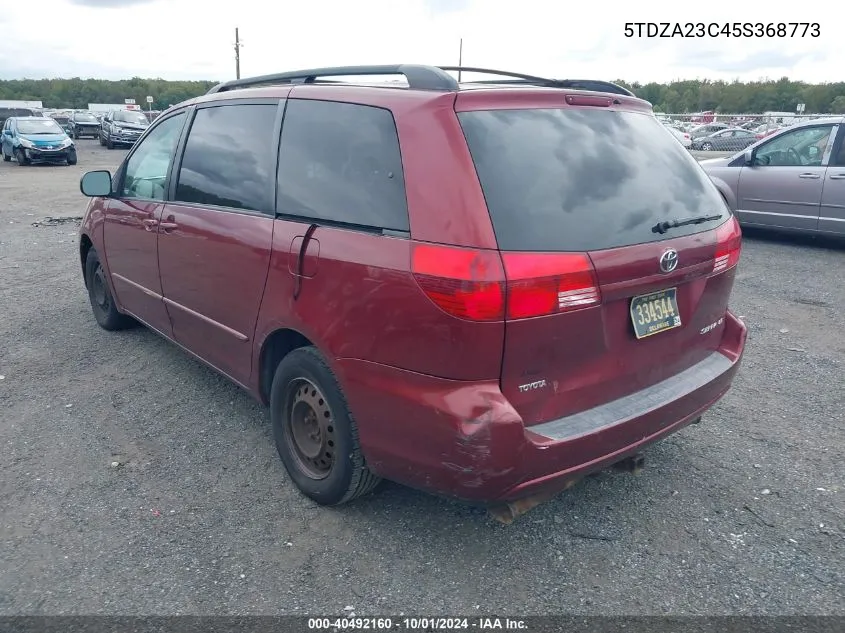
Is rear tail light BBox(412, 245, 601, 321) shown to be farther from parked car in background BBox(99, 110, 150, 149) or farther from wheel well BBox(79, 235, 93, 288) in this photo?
parked car in background BBox(99, 110, 150, 149)

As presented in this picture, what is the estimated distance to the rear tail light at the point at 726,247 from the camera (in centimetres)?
301

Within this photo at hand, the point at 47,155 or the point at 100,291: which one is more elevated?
the point at 47,155

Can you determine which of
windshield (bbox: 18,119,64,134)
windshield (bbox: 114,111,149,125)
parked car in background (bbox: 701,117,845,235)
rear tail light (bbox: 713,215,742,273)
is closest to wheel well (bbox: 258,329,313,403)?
rear tail light (bbox: 713,215,742,273)

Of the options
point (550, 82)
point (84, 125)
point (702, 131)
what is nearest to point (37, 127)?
point (84, 125)

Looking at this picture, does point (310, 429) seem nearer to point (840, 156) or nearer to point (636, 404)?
point (636, 404)

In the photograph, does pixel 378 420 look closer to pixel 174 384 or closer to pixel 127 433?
pixel 127 433

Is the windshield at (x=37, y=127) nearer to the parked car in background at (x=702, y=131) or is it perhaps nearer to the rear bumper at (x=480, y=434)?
the rear bumper at (x=480, y=434)

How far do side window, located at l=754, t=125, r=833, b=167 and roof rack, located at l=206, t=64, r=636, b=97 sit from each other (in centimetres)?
667

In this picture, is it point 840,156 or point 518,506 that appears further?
point 840,156

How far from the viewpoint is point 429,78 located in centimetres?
274

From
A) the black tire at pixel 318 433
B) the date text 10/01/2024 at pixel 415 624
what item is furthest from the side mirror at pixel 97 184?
the date text 10/01/2024 at pixel 415 624

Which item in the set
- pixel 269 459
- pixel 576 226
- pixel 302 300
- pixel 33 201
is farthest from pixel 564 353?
pixel 33 201

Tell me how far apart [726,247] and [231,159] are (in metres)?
2.47

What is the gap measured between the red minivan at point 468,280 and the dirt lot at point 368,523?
13.9 inches
